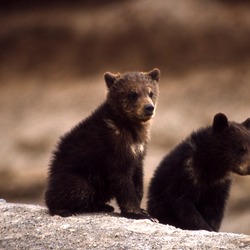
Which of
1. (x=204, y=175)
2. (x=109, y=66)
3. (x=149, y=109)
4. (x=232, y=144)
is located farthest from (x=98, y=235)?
(x=109, y=66)

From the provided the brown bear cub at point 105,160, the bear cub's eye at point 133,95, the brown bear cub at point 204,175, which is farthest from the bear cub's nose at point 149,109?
the brown bear cub at point 204,175

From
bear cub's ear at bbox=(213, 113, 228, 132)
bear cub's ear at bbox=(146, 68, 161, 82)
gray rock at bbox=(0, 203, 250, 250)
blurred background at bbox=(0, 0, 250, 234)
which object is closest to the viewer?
gray rock at bbox=(0, 203, 250, 250)

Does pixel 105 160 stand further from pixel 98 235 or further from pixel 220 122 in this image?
pixel 220 122

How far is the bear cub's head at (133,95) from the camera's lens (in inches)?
334

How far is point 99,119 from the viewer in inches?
333

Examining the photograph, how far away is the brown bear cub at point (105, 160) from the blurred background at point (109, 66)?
24.1ft

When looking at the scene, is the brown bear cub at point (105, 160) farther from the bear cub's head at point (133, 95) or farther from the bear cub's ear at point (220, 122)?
the bear cub's ear at point (220, 122)

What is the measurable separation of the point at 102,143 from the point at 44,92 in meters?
8.58

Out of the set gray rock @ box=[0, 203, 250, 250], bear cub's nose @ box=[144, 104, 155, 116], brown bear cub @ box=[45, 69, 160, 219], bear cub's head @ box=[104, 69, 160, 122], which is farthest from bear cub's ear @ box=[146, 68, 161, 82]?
gray rock @ box=[0, 203, 250, 250]

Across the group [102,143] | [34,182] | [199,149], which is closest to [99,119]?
[102,143]

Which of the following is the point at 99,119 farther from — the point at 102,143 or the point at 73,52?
the point at 73,52

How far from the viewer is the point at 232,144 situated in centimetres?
871

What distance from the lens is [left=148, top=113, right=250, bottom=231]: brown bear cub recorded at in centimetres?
862

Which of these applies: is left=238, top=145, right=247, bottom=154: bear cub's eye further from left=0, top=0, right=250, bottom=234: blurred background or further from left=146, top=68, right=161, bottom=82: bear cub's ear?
left=0, top=0, right=250, bottom=234: blurred background
